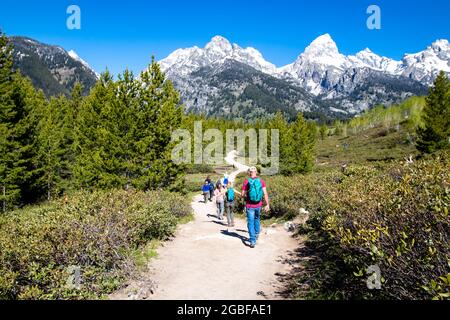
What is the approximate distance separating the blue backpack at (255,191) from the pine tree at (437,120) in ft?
137

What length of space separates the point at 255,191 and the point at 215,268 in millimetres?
2724

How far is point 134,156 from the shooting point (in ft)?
Answer: 75.6

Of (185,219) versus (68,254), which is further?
(185,219)

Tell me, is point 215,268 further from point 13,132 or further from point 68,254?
point 13,132

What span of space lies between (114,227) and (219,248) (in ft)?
11.5

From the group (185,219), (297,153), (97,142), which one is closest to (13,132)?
(97,142)

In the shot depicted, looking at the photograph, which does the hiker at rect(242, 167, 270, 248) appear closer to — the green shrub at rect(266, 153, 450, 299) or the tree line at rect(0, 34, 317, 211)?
the green shrub at rect(266, 153, 450, 299)

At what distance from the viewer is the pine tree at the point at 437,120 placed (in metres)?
44.2

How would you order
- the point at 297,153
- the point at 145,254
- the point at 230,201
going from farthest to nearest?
the point at 297,153, the point at 230,201, the point at 145,254

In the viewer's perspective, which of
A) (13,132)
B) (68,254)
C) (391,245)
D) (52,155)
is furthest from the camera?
(52,155)

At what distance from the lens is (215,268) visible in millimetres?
8836

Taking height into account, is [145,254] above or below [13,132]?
below
